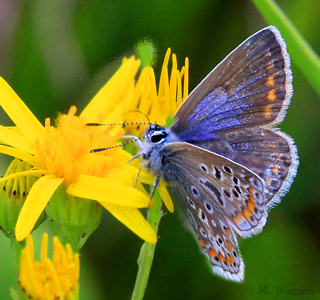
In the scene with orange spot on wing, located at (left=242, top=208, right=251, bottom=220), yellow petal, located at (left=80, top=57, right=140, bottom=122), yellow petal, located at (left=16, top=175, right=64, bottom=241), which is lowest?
orange spot on wing, located at (left=242, top=208, right=251, bottom=220)

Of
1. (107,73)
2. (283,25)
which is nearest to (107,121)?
(107,73)

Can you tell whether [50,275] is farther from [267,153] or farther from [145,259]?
[267,153]

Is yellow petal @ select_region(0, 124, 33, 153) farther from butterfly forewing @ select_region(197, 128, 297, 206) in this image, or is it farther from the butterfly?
butterfly forewing @ select_region(197, 128, 297, 206)

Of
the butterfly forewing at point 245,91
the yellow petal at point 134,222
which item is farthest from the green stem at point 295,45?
the yellow petal at point 134,222

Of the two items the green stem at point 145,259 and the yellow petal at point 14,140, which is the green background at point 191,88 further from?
the yellow petal at point 14,140

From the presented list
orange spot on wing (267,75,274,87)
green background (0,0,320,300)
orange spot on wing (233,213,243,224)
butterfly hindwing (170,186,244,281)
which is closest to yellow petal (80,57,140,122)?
green background (0,0,320,300)

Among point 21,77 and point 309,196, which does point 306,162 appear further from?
point 21,77
